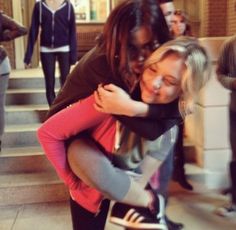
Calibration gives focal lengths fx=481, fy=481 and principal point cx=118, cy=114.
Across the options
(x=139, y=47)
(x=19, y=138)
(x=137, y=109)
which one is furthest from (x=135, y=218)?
(x=19, y=138)

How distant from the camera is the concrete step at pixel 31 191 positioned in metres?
3.96

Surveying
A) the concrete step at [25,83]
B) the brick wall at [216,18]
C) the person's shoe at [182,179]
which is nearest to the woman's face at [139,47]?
the person's shoe at [182,179]

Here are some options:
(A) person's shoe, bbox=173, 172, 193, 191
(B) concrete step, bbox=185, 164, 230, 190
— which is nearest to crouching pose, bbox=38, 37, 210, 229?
(A) person's shoe, bbox=173, 172, 193, 191

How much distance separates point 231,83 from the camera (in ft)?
11.1

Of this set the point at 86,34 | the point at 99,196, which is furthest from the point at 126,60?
the point at 86,34

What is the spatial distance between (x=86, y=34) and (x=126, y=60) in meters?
8.15

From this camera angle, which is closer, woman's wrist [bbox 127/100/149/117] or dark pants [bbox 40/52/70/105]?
woman's wrist [bbox 127/100/149/117]

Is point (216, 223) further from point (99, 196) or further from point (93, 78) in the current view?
point (93, 78)

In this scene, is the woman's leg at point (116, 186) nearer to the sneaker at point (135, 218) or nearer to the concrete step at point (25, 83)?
the sneaker at point (135, 218)

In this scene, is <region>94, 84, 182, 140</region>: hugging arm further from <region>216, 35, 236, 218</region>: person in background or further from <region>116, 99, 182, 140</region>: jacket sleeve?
<region>216, 35, 236, 218</region>: person in background

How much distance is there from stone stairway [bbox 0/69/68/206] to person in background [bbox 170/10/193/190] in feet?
3.14

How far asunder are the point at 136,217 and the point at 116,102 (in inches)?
15.8

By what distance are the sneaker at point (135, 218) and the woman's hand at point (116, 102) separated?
0.33m

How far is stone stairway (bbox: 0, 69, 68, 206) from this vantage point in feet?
13.1
